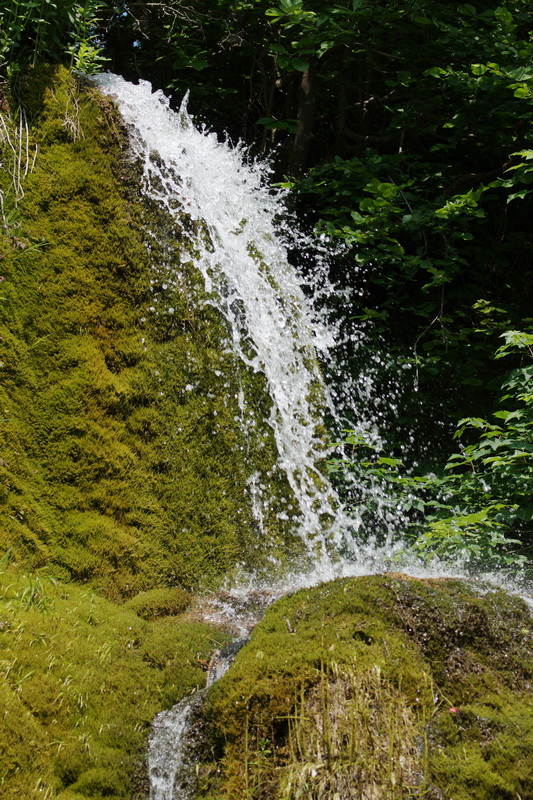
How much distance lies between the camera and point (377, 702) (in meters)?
1.97

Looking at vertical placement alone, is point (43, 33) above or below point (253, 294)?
above

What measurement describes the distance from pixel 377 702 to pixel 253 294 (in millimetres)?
2980

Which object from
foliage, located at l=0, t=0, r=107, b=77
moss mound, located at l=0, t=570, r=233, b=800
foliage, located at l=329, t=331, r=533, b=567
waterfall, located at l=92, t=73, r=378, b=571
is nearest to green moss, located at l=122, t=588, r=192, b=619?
moss mound, located at l=0, t=570, r=233, b=800

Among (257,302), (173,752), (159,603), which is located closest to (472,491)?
(257,302)

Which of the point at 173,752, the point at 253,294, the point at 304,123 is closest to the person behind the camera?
the point at 173,752

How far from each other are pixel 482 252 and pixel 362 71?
216 centimetres

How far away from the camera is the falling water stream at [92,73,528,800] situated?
13.3 ft

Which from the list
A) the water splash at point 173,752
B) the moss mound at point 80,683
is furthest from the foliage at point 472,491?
the water splash at point 173,752

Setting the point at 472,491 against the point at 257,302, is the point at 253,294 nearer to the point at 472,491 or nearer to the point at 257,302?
the point at 257,302

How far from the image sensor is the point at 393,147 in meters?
6.66

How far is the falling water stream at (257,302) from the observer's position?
4059mm

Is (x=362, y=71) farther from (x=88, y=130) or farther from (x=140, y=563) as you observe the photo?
(x=140, y=563)

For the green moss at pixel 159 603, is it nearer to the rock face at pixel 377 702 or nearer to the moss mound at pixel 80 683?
the moss mound at pixel 80 683

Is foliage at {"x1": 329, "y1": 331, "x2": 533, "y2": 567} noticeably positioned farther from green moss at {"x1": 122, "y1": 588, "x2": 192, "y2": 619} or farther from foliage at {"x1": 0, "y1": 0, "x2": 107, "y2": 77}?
foliage at {"x1": 0, "y1": 0, "x2": 107, "y2": 77}
